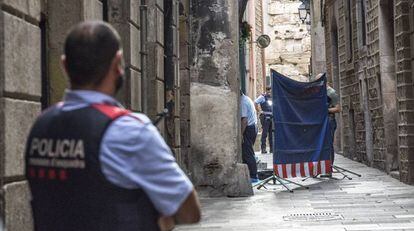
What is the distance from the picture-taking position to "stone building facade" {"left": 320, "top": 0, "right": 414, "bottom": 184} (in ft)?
42.1

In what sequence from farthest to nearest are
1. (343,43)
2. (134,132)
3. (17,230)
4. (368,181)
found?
1. (343,43)
2. (368,181)
3. (17,230)
4. (134,132)

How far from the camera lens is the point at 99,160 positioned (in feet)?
8.03

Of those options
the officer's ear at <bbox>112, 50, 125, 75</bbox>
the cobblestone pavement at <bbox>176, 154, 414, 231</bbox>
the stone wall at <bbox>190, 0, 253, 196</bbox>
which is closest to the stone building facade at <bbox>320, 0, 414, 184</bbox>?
the cobblestone pavement at <bbox>176, 154, 414, 231</bbox>

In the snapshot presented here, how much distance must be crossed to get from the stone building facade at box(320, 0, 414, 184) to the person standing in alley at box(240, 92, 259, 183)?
2.42m

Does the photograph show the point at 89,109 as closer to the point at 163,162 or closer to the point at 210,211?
the point at 163,162

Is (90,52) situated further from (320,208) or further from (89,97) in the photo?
(320,208)

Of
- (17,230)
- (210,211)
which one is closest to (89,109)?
(17,230)

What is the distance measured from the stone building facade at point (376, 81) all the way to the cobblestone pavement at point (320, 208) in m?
1.21

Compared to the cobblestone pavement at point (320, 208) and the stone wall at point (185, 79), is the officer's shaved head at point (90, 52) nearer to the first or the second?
the cobblestone pavement at point (320, 208)

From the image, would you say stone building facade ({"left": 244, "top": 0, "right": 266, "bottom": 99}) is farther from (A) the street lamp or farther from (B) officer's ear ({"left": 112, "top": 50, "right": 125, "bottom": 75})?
(B) officer's ear ({"left": 112, "top": 50, "right": 125, "bottom": 75})

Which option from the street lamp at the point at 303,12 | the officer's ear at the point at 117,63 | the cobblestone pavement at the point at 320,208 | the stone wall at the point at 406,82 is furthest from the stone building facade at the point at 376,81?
the officer's ear at the point at 117,63

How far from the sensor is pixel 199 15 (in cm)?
1248

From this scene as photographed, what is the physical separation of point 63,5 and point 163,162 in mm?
4502

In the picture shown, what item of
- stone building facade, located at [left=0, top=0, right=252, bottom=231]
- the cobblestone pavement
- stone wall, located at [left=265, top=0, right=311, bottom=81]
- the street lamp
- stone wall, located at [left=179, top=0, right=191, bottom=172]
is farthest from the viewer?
stone wall, located at [left=265, top=0, right=311, bottom=81]
